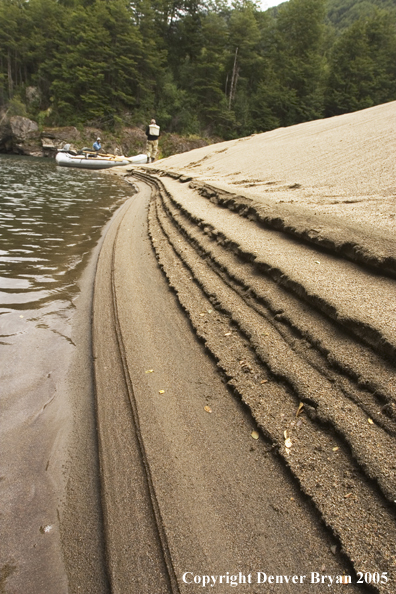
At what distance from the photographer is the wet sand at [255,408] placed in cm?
146

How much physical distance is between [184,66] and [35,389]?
151 feet

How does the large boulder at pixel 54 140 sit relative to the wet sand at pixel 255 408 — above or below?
above

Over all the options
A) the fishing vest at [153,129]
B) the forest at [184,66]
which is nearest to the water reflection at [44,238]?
the fishing vest at [153,129]

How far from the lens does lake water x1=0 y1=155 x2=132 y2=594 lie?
1.54 meters

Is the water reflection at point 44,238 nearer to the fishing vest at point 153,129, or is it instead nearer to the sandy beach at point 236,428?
the sandy beach at point 236,428

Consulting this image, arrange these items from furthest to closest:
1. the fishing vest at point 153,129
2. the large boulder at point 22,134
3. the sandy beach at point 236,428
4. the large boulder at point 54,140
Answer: the large boulder at point 22,134
the large boulder at point 54,140
the fishing vest at point 153,129
the sandy beach at point 236,428

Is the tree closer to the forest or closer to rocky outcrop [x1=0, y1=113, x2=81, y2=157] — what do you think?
the forest

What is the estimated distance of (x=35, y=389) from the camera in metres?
2.59

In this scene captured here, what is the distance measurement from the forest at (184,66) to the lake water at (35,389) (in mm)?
35154

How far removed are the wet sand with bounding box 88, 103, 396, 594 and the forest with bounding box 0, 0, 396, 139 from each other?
A: 1462 inches

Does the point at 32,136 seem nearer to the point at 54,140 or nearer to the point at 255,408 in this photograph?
the point at 54,140

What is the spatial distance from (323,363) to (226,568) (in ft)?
4.26

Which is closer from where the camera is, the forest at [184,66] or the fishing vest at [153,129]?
the fishing vest at [153,129]

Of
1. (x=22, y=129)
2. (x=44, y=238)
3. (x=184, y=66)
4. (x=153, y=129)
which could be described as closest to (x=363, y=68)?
(x=184, y=66)
